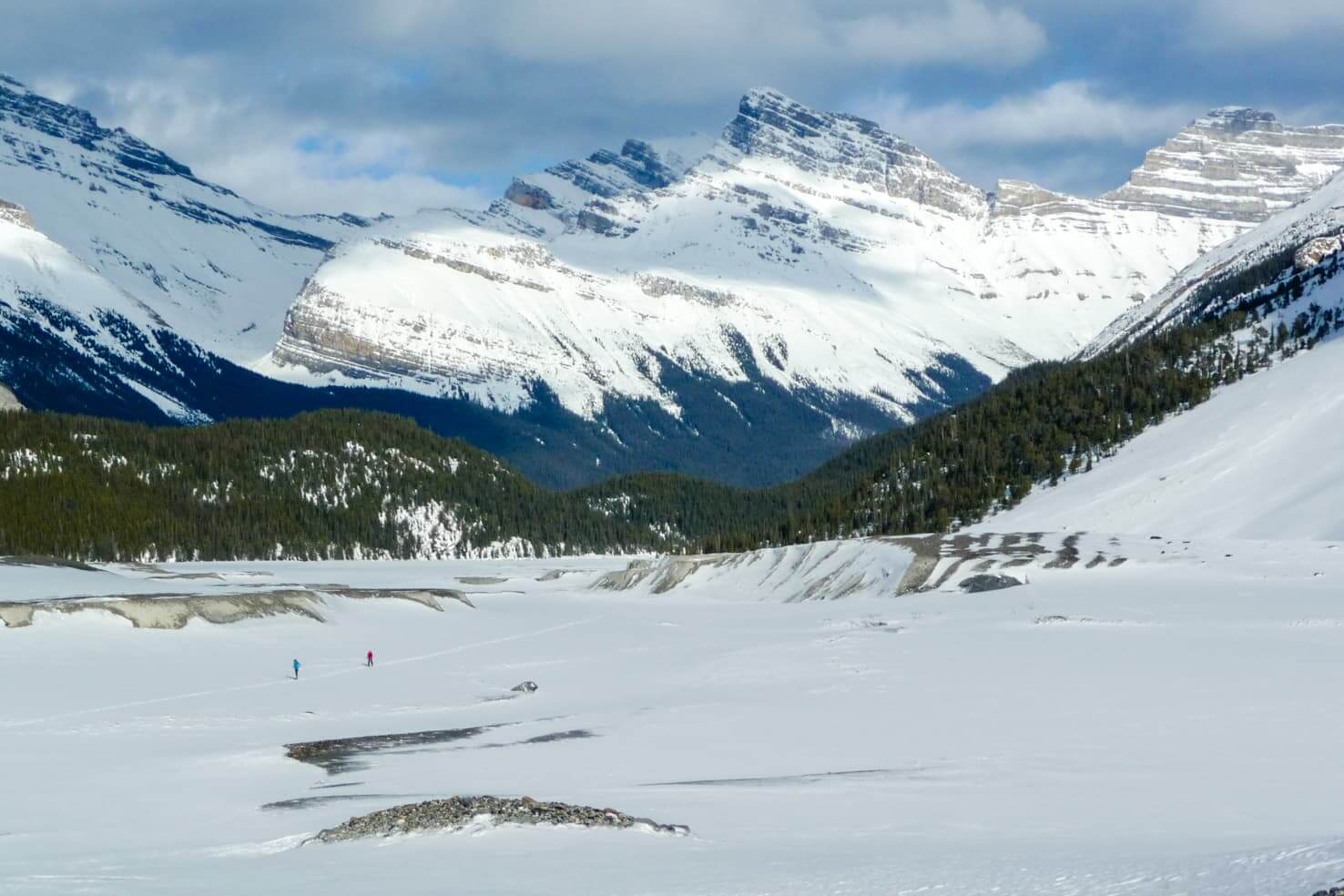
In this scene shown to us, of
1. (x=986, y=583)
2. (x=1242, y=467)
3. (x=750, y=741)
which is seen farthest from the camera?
(x=1242, y=467)

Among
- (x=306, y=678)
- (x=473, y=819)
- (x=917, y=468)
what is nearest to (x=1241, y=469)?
(x=917, y=468)

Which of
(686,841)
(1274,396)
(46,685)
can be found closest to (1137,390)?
(1274,396)

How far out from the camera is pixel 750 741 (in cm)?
4150

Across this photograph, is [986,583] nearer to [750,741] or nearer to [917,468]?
[750,741]

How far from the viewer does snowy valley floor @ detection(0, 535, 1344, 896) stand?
81.6 feet

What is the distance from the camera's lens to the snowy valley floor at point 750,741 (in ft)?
81.6

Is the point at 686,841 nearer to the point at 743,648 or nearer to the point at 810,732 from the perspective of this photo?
the point at 810,732

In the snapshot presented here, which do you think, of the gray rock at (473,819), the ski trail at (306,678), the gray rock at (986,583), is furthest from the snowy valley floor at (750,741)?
the gray rock at (986,583)

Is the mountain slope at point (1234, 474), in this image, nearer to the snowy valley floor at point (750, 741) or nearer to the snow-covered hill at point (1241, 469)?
the snow-covered hill at point (1241, 469)

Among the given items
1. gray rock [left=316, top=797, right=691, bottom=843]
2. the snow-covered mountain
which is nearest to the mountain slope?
the snow-covered mountain

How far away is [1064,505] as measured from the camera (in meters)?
137

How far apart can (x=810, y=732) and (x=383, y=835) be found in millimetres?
17196

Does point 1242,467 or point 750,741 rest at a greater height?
point 1242,467

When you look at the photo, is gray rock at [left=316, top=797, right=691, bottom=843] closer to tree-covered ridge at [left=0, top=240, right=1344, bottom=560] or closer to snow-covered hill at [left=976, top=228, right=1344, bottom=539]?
snow-covered hill at [left=976, top=228, right=1344, bottom=539]
